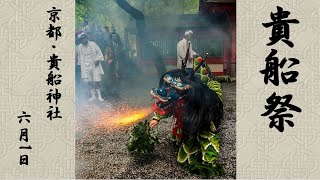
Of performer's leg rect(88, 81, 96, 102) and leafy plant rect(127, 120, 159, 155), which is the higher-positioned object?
performer's leg rect(88, 81, 96, 102)

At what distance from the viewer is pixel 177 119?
3480 millimetres

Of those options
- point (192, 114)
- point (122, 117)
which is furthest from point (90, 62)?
point (192, 114)

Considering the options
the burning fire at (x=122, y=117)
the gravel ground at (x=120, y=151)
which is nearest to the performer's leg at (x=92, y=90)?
the gravel ground at (x=120, y=151)

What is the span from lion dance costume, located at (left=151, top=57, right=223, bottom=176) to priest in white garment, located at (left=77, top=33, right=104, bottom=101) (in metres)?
2.38

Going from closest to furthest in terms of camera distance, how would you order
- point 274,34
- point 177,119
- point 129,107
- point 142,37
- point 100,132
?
1. point 274,34
2. point 177,119
3. point 100,132
4. point 129,107
5. point 142,37

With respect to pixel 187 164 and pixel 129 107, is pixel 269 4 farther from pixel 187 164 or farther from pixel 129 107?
pixel 129 107

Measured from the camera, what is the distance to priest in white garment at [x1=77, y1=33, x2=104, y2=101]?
553 centimetres

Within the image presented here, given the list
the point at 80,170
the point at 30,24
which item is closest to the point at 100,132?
the point at 80,170

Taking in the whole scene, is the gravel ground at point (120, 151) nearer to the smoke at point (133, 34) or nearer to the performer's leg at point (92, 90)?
the performer's leg at point (92, 90)

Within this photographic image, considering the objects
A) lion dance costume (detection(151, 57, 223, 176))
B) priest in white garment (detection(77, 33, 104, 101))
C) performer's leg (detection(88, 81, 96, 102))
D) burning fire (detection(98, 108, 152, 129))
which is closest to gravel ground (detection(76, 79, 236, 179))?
burning fire (detection(98, 108, 152, 129))

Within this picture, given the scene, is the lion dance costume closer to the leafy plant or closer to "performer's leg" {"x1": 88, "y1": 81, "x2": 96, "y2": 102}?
the leafy plant

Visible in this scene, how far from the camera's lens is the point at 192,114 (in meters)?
3.28

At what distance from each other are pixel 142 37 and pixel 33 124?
12.7 ft

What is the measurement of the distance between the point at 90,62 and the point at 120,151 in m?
2.10
